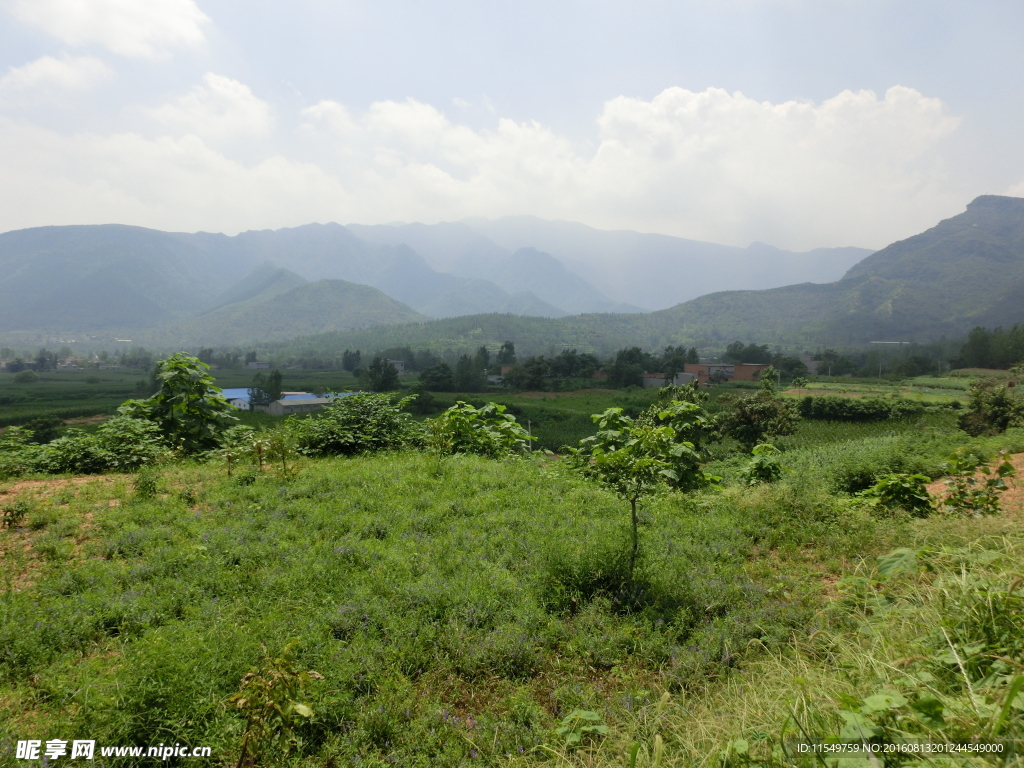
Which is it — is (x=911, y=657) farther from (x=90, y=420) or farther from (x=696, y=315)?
(x=696, y=315)

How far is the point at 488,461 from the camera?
9.08 metres

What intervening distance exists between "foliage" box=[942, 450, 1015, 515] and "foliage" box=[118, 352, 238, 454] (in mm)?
12376

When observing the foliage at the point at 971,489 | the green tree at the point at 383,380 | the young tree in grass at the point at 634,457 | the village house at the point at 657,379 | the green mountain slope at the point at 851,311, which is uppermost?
the green mountain slope at the point at 851,311

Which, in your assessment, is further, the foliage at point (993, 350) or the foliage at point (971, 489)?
the foliage at point (993, 350)

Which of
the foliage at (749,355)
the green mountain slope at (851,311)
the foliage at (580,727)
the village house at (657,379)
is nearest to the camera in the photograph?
the foliage at (580,727)

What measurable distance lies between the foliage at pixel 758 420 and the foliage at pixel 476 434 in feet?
84.3

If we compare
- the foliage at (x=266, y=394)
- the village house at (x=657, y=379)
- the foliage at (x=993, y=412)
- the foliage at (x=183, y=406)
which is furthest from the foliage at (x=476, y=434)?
the village house at (x=657, y=379)

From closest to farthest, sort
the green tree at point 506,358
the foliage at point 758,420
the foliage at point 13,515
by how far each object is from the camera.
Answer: the foliage at point 13,515
the foliage at point 758,420
the green tree at point 506,358

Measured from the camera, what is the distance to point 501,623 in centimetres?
393

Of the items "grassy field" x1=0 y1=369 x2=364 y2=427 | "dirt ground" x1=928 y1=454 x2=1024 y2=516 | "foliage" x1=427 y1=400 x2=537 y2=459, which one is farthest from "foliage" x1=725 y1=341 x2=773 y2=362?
"foliage" x1=427 y1=400 x2=537 y2=459

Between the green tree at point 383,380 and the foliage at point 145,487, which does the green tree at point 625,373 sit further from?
the foliage at point 145,487

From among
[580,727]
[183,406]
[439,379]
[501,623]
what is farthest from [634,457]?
[439,379]

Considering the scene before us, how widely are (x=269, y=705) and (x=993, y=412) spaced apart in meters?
35.6

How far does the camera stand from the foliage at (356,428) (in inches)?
384
